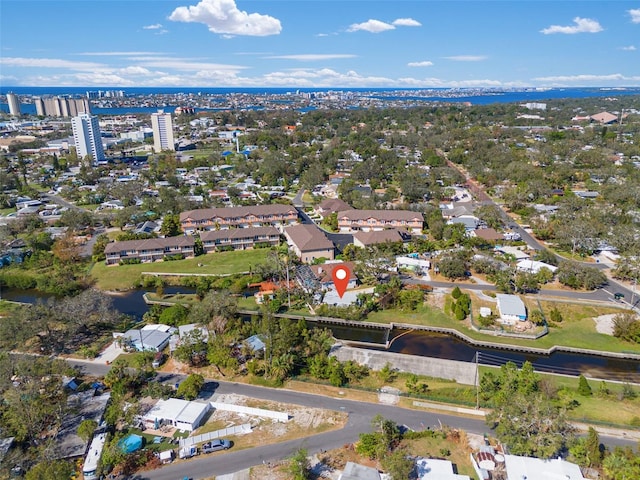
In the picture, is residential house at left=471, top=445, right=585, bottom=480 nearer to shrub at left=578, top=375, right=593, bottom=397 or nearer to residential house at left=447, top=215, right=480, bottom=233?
shrub at left=578, top=375, right=593, bottom=397

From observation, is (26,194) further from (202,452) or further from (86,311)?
(202,452)

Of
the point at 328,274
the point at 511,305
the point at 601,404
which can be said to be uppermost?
the point at 328,274

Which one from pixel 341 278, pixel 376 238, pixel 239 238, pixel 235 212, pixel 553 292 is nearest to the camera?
pixel 553 292

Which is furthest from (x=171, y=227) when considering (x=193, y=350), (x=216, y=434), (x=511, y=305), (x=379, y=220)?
(x=511, y=305)

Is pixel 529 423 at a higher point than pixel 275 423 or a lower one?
higher

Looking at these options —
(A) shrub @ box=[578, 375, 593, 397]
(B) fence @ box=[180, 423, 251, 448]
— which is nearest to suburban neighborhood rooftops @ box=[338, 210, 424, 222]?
(A) shrub @ box=[578, 375, 593, 397]

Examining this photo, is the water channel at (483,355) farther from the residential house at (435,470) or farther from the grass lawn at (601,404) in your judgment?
the residential house at (435,470)

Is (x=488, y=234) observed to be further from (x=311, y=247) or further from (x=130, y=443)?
(x=130, y=443)
